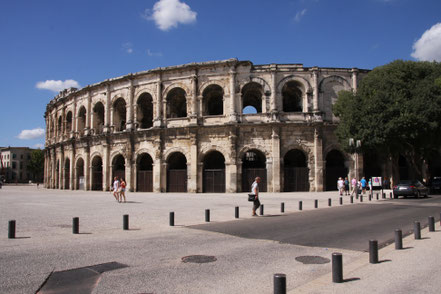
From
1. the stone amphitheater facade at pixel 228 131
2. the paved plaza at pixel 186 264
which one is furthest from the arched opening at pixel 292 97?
the paved plaza at pixel 186 264

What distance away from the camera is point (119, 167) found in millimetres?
35062

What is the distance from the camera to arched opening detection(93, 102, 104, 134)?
36250 millimetres

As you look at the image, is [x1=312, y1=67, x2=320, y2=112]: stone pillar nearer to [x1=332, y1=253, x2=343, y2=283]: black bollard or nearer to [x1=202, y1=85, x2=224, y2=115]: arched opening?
[x1=202, y1=85, x2=224, y2=115]: arched opening

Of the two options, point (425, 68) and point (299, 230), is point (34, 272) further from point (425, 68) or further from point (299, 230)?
point (425, 68)

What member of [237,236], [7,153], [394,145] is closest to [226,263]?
[237,236]

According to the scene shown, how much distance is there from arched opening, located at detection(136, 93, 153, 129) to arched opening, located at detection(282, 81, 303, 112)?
43.2ft

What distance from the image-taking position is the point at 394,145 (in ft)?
78.3

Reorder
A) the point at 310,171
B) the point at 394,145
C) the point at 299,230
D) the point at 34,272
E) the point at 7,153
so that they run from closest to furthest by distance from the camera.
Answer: the point at 34,272 < the point at 299,230 < the point at 394,145 < the point at 310,171 < the point at 7,153

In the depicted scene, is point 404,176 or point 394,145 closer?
point 394,145

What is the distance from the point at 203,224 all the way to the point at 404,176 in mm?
27313

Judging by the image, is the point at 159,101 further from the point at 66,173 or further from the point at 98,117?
the point at 66,173

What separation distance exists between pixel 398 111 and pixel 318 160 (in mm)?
7507

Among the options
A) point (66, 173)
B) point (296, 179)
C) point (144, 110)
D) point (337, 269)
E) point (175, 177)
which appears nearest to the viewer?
point (337, 269)

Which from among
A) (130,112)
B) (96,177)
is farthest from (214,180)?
(96,177)
